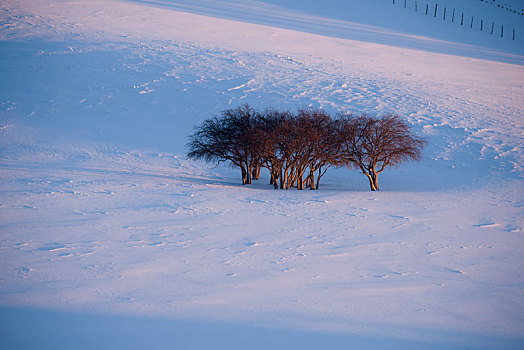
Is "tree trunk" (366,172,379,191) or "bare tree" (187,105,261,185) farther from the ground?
"bare tree" (187,105,261,185)

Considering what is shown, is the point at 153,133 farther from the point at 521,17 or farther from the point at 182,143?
the point at 521,17

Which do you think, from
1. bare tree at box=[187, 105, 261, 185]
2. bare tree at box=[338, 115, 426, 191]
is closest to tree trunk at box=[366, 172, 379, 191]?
bare tree at box=[338, 115, 426, 191]

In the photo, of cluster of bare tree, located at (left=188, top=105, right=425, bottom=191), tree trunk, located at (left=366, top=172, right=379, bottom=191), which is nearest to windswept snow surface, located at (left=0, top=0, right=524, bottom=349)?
tree trunk, located at (left=366, top=172, right=379, bottom=191)

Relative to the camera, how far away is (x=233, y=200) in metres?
18.1

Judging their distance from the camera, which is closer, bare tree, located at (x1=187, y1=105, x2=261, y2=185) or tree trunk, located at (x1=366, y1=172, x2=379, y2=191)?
bare tree, located at (x1=187, y1=105, x2=261, y2=185)

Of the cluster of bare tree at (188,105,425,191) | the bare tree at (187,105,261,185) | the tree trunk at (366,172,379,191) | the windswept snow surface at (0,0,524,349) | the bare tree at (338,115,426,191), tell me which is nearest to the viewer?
the windswept snow surface at (0,0,524,349)

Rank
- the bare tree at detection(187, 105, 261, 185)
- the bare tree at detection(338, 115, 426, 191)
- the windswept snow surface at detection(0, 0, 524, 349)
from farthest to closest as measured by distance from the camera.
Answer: the bare tree at detection(187, 105, 261, 185) → the bare tree at detection(338, 115, 426, 191) → the windswept snow surface at detection(0, 0, 524, 349)

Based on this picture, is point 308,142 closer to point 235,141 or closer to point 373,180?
point 235,141

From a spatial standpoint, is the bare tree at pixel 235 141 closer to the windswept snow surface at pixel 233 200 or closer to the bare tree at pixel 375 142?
the windswept snow surface at pixel 233 200

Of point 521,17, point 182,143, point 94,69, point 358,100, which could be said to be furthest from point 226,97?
point 521,17

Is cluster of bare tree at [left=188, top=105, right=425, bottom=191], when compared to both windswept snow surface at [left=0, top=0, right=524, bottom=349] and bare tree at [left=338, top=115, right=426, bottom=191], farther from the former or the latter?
windswept snow surface at [left=0, top=0, right=524, bottom=349]

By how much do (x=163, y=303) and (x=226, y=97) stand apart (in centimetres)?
2597

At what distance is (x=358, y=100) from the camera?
3259 centimetres

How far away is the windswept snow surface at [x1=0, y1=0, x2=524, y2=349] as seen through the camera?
28.1 ft
